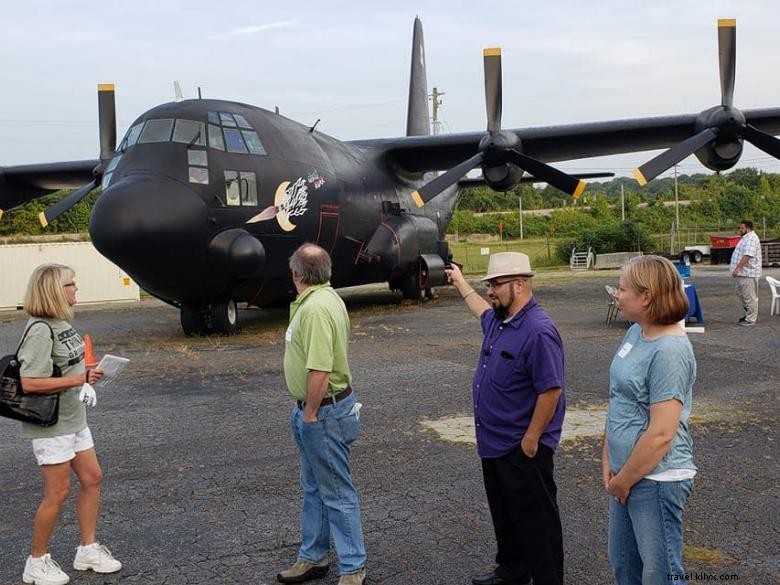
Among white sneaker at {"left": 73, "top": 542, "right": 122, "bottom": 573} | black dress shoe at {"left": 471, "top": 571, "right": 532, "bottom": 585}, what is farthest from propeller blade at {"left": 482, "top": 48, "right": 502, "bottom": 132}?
white sneaker at {"left": 73, "top": 542, "right": 122, "bottom": 573}

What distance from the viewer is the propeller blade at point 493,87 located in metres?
17.6

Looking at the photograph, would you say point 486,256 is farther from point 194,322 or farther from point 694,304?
point 194,322

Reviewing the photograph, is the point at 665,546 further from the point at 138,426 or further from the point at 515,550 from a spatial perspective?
the point at 138,426

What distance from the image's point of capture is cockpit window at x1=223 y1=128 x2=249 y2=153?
12.9 m

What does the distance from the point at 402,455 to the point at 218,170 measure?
7.76 metres

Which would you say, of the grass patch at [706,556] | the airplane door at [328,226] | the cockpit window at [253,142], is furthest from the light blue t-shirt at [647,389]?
→ the airplane door at [328,226]

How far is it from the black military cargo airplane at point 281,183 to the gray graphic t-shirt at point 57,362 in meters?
7.43

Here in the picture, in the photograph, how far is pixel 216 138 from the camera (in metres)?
12.8

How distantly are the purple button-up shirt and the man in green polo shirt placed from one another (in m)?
0.75

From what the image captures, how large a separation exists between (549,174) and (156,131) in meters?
8.92

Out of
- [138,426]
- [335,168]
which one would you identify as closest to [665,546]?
[138,426]

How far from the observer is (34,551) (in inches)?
161

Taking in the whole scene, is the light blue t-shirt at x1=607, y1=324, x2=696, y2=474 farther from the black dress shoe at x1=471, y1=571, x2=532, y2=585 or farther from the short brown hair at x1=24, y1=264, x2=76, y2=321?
the short brown hair at x1=24, y1=264, x2=76, y2=321

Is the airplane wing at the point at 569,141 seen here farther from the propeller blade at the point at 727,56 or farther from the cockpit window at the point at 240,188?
the cockpit window at the point at 240,188
